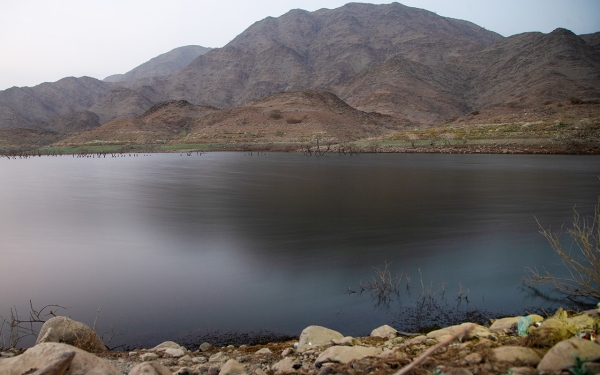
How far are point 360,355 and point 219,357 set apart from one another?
1.67 meters

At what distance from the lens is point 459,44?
13938 centimetres

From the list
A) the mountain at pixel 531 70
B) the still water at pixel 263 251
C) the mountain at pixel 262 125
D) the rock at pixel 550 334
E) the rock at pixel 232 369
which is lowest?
the still water at pixel 263 251

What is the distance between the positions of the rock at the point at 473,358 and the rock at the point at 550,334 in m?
0.60

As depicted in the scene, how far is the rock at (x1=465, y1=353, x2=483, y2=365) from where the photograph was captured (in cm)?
315

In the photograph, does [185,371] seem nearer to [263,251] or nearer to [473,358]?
[473,358]

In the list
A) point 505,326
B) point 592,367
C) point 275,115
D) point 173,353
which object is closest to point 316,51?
point 275,115

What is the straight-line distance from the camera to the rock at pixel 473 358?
315 cm

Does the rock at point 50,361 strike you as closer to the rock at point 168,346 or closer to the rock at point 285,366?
the rock at point 285,366

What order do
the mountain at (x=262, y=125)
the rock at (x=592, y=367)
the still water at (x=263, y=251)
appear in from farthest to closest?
the mountain at (x=262, y=125) < the still water at (x=263, y=251) < the rock at (x=592, y=367)

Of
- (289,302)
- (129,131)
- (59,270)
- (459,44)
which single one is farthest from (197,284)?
(459,44)

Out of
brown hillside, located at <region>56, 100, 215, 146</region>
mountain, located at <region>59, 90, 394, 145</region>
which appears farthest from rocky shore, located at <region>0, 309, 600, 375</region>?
brown hillside, located at <region>56, 100, 215, 146</region>

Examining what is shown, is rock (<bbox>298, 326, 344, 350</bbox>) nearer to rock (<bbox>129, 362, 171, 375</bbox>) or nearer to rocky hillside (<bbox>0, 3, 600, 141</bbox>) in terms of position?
rock (<bbox>129, 362, 171, 375</bbox>)

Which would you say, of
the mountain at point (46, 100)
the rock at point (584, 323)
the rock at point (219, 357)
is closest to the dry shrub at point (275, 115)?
the rock at point (219, 357)

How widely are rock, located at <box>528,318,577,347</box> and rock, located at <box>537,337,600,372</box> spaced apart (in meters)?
0.44
